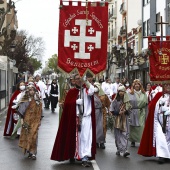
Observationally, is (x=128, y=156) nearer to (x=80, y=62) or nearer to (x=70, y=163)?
(x=70, y=163)

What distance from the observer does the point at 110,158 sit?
11.2 m

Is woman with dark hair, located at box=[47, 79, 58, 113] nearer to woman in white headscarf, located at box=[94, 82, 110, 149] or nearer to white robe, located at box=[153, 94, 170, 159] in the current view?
woman in white headscarf, located at box=[94, 82, 110, 149]

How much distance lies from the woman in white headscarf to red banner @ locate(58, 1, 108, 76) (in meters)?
2.43

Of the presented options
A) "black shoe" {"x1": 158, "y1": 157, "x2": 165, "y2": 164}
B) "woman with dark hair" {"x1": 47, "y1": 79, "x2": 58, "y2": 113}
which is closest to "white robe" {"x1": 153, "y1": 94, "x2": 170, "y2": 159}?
"black shoe" {"x1": 158, "y1": 157, "x2": 165, "y2": 164}

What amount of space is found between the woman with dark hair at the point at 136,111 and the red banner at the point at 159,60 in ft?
4.77

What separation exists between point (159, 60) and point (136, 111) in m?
2.14

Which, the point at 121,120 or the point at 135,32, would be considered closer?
the point at 121,120

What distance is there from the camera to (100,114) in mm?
13141

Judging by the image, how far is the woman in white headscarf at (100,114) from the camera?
42.2ft

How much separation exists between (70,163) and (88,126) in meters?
0.86

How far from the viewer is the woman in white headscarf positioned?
1287 centimetres

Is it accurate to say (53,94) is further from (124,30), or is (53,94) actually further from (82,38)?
(124,30)

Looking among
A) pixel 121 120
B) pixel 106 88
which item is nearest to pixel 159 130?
pixel 121 120

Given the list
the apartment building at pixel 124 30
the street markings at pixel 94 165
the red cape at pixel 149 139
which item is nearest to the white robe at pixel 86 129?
the street markings at pixel 94 165
